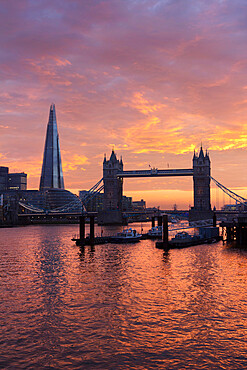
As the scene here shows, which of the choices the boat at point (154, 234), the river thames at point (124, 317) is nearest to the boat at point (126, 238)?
the boat at point (154, 234)

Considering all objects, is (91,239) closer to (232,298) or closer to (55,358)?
(232,298)

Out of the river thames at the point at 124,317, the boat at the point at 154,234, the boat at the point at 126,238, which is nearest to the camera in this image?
the river thames at the point at 124,317

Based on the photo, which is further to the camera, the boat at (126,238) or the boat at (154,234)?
the boat at (154,234)

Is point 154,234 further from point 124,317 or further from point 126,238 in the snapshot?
point 124,317

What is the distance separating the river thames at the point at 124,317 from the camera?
1944cm

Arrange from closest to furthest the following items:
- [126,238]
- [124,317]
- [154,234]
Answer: [124,317] → [126,238] → [154,234]

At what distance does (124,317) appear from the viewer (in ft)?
84.5

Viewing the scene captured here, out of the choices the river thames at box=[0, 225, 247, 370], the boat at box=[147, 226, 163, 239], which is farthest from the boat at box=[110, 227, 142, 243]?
the river thames at box=[0, 225, 247, 370]

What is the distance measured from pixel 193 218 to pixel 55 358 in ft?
572

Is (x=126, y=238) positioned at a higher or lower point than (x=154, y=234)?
lower

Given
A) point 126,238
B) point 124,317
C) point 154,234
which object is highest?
point 154,234

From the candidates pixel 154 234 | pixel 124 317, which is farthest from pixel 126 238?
pixel 124 317

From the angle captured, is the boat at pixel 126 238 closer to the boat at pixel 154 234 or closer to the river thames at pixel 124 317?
the boat at pixel 154 234

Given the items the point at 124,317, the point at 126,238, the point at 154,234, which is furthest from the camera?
the point at 154,234
